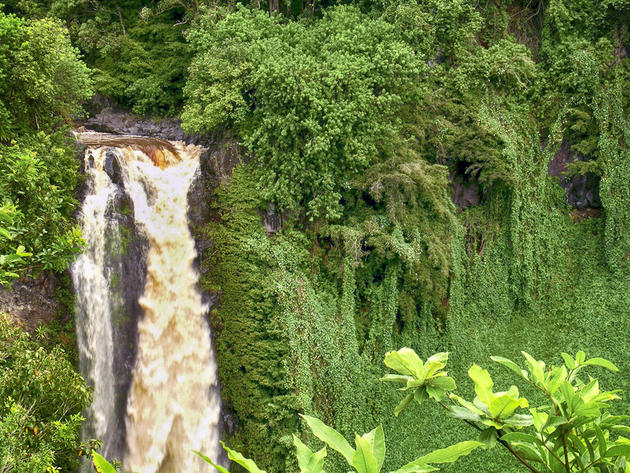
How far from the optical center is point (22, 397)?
191 inches

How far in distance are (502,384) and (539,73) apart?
6625 millimetres

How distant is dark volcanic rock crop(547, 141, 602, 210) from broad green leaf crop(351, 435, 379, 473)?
11.8 m

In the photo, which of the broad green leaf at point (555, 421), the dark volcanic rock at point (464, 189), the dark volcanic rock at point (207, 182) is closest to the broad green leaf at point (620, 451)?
the broad green leaf at point (555, 421)

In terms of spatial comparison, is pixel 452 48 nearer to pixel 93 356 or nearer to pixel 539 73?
pixel 539 73

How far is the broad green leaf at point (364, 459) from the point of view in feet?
3.75

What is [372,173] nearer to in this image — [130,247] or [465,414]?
[130,247]

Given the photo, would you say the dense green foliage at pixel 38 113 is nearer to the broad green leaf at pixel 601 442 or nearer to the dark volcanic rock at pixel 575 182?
the broad green leaf at pixel 601 442

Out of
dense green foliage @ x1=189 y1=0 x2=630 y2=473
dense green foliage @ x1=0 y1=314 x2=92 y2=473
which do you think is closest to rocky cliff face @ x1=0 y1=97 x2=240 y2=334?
dense green foliage @ x1=189 y1=0 x2=630 y2=473

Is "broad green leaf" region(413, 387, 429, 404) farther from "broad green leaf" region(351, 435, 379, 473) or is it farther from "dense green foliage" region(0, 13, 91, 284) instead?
"dense green foliage" region(0, 13, 91, 284)

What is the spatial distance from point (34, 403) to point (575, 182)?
1090cm

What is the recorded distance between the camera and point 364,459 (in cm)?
115

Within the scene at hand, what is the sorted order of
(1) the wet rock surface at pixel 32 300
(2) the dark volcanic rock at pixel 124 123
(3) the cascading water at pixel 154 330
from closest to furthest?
1. (1) the wet rock surface at pixel 32 300
2. (3) the cascading water at pixel 154 330
3. (2) the dark volcanic rock at pixel 124 123

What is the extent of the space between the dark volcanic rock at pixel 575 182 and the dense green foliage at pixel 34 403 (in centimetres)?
1014

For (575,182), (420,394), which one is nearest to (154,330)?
(420,394)
